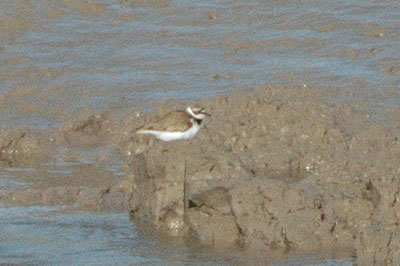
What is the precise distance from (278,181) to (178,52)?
4.86 m

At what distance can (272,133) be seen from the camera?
1050 centimetres

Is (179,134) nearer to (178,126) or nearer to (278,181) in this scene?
(178,126)

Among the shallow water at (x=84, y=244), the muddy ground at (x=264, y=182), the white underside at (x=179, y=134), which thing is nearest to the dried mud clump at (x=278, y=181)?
the muddy ground at (x=264, y=182)

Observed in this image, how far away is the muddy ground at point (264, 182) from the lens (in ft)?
→ 30.2

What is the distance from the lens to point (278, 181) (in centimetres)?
941

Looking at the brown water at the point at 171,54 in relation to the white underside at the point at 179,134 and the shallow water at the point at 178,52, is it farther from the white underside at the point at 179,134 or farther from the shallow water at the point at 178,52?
the white underside at the point at 179,134

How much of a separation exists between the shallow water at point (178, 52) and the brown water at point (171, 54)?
0.01 meters

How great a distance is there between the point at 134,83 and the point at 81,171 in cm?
201

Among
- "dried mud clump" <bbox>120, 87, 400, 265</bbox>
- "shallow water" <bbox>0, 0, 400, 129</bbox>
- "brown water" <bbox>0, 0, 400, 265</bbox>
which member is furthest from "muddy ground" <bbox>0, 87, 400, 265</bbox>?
"shallow water" <bbox>0, 0, 400, 129</bbox>

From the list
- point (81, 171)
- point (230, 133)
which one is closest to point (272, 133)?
point (230, 133)

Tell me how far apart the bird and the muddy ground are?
0.15 metres

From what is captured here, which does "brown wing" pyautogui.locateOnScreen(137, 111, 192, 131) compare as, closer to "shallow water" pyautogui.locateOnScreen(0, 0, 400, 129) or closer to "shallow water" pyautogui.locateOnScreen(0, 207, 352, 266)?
"shallow water" pyautogui.locateOnScreen(0, 207, 352, 266)

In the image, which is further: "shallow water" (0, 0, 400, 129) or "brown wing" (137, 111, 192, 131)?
"shallow water" (0, 0, 400, 129)

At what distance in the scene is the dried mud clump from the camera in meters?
9.18
